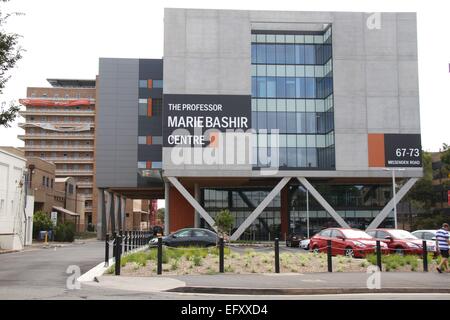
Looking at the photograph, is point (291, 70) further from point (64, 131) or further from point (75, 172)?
point (64, 131)

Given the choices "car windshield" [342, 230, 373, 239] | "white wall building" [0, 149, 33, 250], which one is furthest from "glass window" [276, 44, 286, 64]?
"car windshield" [342, 230, 373, 239]

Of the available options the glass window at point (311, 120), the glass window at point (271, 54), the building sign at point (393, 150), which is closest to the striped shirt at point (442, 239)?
the building sign at point (393, 150)

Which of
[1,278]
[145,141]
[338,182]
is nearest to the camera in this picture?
[1,278]

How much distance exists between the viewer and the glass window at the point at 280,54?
174ft

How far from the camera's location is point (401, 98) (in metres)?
51.0

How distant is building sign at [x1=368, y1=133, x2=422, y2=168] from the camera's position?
5019 cm

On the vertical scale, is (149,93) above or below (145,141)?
above

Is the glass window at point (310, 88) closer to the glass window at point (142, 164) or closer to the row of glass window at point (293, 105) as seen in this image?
the row of glass window at point (293, 105)

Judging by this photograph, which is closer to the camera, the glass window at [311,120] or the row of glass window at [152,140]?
the glass window at [311,120]

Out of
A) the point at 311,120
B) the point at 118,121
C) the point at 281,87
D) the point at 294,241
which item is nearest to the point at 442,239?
the point at 294,241

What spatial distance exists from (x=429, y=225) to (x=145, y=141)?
121 ft

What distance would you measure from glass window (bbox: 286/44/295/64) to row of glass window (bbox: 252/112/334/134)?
5.38m
